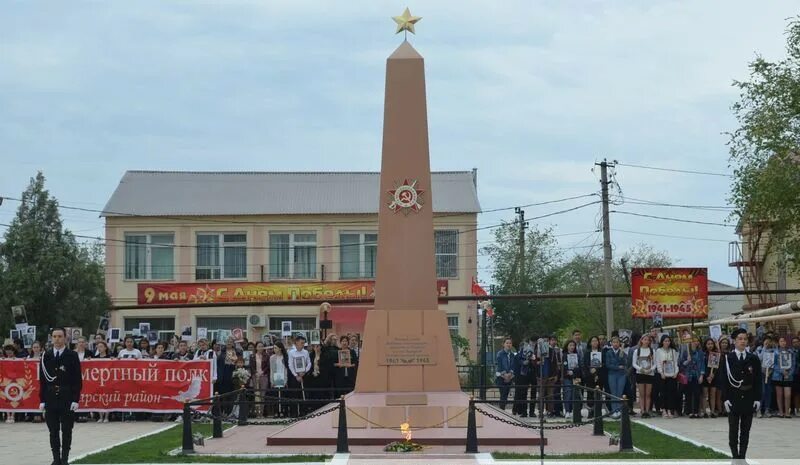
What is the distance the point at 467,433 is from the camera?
16.4 metres

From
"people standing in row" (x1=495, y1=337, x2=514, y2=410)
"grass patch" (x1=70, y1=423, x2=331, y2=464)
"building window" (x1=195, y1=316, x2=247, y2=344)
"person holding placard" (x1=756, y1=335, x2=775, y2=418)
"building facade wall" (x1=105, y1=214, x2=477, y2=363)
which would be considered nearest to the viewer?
"grass patch" (x1=70, y1=423, x2=331, y2=464)

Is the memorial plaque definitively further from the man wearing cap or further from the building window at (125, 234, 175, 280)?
the building window at (125, 234, 175, 280)

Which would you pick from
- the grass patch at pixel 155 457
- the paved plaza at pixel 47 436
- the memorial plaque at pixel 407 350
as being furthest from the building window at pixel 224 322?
the grass patch at pixel 155 457

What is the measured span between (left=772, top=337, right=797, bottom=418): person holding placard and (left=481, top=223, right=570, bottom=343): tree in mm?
23750

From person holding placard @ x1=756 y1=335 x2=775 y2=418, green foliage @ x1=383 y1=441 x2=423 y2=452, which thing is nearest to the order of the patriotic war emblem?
green foliage @ x1=383 y1=441 x2=423 y2=452

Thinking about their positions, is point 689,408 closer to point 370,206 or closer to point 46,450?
point 46,450

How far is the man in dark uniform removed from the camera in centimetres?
1492

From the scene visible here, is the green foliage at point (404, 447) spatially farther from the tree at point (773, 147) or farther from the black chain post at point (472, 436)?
the tree at point (773, 147)

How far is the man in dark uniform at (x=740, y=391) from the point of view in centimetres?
1492

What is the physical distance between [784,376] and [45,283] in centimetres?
3213

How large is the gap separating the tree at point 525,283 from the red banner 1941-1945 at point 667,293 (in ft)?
51.6

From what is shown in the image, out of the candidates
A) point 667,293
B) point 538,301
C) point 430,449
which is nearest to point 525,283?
point 538,301

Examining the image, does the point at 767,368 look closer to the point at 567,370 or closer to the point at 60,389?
the point at 567,370

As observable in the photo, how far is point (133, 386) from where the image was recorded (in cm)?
2356
